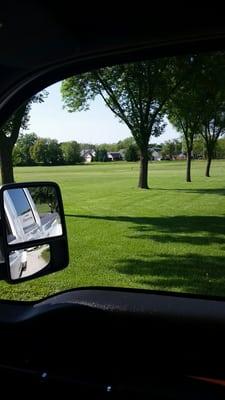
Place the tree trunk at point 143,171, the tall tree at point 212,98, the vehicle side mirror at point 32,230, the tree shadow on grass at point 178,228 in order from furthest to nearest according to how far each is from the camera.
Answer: the tree shadow on grass at point 178,228, the tree trunk at point 143,171, the tall tree at point 212,98, the vehicle side mirror at point 32,230

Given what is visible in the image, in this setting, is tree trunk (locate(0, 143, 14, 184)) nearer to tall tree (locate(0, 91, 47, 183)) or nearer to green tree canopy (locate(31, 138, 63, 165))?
tall tree (locate(0, 91, 47, 183))

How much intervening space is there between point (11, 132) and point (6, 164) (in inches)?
7.9

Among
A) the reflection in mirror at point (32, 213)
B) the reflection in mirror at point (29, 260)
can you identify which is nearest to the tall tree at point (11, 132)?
the reflection in mirror at point (32, 213)

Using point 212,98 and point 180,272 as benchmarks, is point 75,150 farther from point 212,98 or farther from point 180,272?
point 180,272

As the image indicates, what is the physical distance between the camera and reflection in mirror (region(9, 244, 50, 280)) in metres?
1.78

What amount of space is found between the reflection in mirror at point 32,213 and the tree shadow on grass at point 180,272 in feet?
4.50

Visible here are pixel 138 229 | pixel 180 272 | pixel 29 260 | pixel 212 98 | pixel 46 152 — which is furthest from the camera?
pixel 138 229

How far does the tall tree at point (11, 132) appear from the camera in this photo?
2055 millimetres

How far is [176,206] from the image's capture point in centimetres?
447

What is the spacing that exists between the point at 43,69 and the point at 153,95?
64 cm

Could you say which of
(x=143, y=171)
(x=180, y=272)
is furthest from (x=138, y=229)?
(x=143, y=171)

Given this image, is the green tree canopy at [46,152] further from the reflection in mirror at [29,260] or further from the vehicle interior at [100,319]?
the reflection in mirror at [29,260]

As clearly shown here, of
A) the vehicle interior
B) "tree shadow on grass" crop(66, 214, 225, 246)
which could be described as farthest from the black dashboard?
"tree shadow on grass" crop(66, 214, 225, 246)

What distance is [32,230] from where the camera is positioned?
1.97 metres
